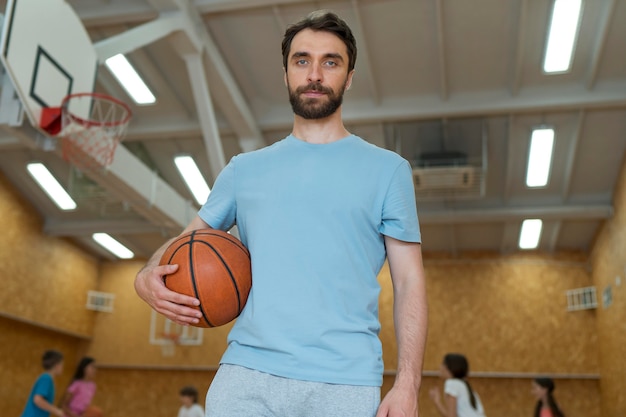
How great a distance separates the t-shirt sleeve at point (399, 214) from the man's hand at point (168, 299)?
0.48 meters

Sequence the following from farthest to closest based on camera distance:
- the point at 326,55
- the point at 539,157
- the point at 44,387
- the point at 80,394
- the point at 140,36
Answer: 1. the point at 539,157
2. the point at 80,394
3. the point at 140,36
4. the point at 44,387
5. the point at 326,55

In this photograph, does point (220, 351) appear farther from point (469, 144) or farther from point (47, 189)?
point (469, 144)

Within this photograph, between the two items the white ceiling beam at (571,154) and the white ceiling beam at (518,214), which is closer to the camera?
the white ceiling beam at (571,154)

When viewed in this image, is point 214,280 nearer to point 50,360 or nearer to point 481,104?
point 50,360

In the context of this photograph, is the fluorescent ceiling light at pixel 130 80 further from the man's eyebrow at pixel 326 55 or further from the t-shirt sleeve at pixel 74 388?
the man's eyebrow at pixel 326 55

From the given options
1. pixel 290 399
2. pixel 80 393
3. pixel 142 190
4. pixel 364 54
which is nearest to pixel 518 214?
pixel 364 54

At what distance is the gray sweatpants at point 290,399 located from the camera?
132 centimetres

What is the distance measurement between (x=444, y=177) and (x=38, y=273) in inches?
337

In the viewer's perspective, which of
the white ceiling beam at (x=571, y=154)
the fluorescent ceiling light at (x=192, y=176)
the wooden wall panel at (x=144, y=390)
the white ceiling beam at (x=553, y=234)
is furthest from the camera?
the wooden wall panel at (x=144, y=390)

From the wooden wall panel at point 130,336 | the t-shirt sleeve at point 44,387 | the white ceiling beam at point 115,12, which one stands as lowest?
the t-shirt sleeve at point 44,387

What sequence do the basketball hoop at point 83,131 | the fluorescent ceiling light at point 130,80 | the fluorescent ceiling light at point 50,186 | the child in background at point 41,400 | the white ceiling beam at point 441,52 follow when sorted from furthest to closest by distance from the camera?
the fluorescent ceiling light at point 50,186, the fluorescent ceiling light at point 130,80, the white ceiling beam at point 441,52, the child in background at point 41,400, the basketball hoop at point 83,131

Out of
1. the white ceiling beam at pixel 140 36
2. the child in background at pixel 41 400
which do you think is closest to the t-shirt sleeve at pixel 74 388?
the child in background at pixel 41 400

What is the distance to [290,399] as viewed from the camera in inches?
51.8

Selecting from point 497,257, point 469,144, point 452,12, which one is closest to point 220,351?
point 497,257
